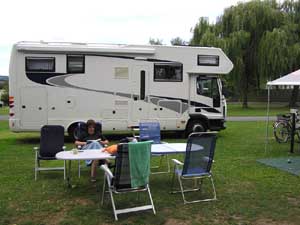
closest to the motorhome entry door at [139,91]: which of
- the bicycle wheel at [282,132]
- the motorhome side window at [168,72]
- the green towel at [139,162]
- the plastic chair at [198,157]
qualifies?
the motorhome side window at [168,72]

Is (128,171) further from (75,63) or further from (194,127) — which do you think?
(194,127)

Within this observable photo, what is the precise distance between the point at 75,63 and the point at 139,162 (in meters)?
6.75

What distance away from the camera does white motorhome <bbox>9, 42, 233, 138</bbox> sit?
10.7m

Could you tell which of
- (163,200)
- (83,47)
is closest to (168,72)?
(83,47)

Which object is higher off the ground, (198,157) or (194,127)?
(198,157)

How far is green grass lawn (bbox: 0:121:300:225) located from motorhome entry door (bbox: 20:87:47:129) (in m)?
2.37

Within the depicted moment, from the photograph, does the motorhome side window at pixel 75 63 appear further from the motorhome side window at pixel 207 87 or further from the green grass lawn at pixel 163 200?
the motorhome side window at pixel 207 87

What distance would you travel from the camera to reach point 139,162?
4.85m

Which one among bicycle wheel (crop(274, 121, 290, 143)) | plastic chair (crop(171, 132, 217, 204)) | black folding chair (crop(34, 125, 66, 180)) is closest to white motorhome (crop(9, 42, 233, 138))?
bicycle wheel (crop(274, 121, 290, 143))

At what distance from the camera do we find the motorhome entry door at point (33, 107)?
10625 millimetres

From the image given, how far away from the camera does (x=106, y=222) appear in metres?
4.60

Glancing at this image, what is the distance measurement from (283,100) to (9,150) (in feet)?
99.6

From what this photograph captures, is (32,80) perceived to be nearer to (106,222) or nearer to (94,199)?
(94,199)

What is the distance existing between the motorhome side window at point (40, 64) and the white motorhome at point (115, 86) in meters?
0.03
